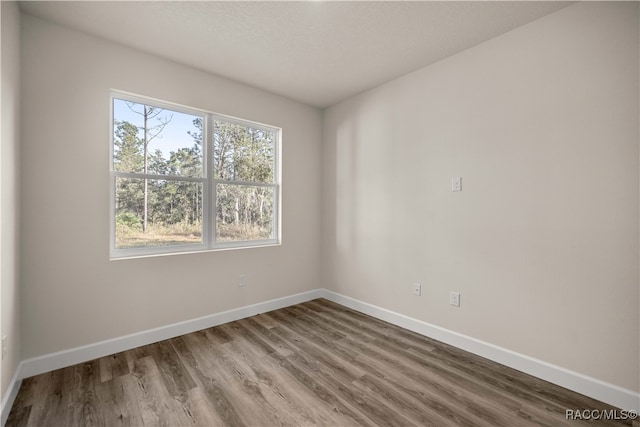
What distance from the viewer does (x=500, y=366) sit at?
227 cm

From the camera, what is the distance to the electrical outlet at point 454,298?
2605mm

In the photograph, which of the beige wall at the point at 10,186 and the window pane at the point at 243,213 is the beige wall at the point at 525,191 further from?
the beige wall at the point at 10,186

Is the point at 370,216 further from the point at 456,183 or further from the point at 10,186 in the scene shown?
the point at 10,186

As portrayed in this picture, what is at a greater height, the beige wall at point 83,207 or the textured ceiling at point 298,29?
the textured ceiling at point 298,29

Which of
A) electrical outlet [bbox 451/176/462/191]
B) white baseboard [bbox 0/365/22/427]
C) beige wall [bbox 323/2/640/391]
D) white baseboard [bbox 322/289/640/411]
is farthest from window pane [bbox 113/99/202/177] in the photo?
white baseboard [bbox 322/289/640/411]

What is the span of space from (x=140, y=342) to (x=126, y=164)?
1.61 m

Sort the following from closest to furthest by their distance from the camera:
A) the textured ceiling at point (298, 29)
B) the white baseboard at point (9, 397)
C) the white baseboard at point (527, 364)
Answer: the white baseboard at point (9, 397)
the white baseboard at point (527, 364)
the textured ceiling at point (298, 29)

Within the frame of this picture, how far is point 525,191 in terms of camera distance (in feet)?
7.22

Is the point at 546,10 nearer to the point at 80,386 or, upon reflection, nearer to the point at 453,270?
the point at 453,270

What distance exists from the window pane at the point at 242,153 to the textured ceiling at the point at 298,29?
64 centimetres

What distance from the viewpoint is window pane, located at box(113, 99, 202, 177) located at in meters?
2.54

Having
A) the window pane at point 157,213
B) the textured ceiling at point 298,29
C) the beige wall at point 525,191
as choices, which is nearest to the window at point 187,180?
the window pane at point 157,213

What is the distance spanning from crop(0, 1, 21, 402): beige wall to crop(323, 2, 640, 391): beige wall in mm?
3015

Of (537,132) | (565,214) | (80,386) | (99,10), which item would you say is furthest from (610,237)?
(99,10)
